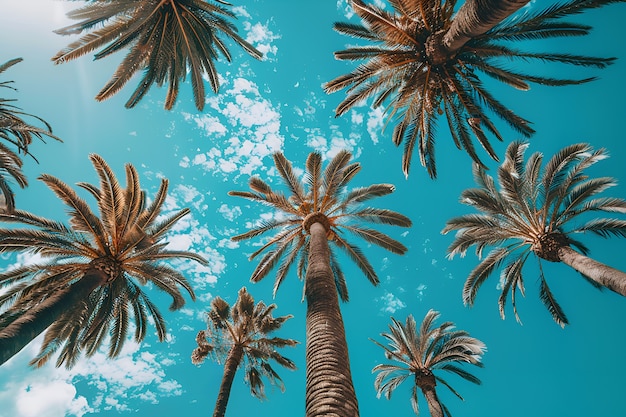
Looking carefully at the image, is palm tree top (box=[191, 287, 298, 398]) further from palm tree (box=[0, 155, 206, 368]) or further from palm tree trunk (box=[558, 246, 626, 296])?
palm tree trunk (box=[558, 246, 626, 296])

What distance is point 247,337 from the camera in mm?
15984

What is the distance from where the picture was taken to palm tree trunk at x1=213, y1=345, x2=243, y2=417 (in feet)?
39.8

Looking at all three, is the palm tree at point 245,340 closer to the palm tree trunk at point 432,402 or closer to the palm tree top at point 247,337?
the palm tree top at point 247,337

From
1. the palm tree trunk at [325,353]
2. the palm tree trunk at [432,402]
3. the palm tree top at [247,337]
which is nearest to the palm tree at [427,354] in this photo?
the palm tree trunk at [432,402]

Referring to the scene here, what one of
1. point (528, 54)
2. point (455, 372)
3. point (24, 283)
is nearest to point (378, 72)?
point (528, 54)

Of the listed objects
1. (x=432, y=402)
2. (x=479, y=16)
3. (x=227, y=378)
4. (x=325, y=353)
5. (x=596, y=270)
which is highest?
(x=596, y=270)

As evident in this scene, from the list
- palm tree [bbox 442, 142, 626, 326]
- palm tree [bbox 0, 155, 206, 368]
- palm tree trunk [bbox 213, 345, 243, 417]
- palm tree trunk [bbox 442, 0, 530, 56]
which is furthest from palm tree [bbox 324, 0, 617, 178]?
palm tree trunk [bbox 213, 345, 243, 417]

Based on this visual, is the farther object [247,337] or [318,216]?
[247,337]

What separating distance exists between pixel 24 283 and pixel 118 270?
2870 mm

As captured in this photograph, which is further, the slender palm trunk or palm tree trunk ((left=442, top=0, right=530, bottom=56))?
the slender palm trunk

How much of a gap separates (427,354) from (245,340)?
33.4 feet

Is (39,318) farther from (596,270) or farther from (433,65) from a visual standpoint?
(596,270)

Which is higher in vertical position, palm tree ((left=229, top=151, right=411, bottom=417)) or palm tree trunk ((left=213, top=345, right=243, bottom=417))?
palm tree ((left=229, top=151, right=411, bottom=417))

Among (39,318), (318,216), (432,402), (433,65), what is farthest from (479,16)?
(432,402)
